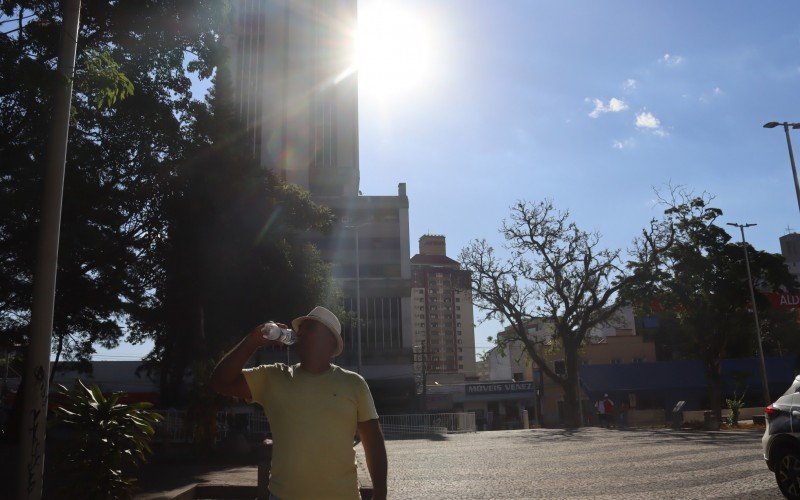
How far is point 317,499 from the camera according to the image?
2930mm

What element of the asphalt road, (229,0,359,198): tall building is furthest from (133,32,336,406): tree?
(229,0,359,198): tall building

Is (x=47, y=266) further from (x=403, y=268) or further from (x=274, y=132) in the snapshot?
(x=274, y=132)

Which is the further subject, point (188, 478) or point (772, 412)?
point (188, 478)

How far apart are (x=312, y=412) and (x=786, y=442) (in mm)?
6693

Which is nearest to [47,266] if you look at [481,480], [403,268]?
[481,480]

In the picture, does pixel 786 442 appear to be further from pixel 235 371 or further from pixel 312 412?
pixel 235 371

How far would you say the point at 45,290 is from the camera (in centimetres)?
621

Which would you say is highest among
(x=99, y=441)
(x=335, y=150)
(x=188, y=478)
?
(x=335, y=150)

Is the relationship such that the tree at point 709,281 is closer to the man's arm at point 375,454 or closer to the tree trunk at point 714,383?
the tree trunk at point 714,383

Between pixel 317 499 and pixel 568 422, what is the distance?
121 feet

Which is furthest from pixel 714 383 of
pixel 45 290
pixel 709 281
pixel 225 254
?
pixel 45 290

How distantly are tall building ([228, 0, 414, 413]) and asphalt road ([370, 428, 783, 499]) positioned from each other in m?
42.7

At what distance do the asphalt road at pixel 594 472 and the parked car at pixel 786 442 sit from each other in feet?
2.24

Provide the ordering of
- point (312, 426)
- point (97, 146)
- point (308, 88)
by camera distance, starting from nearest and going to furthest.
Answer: point (312, 426) → point (97, 146) → point (308, 88)
